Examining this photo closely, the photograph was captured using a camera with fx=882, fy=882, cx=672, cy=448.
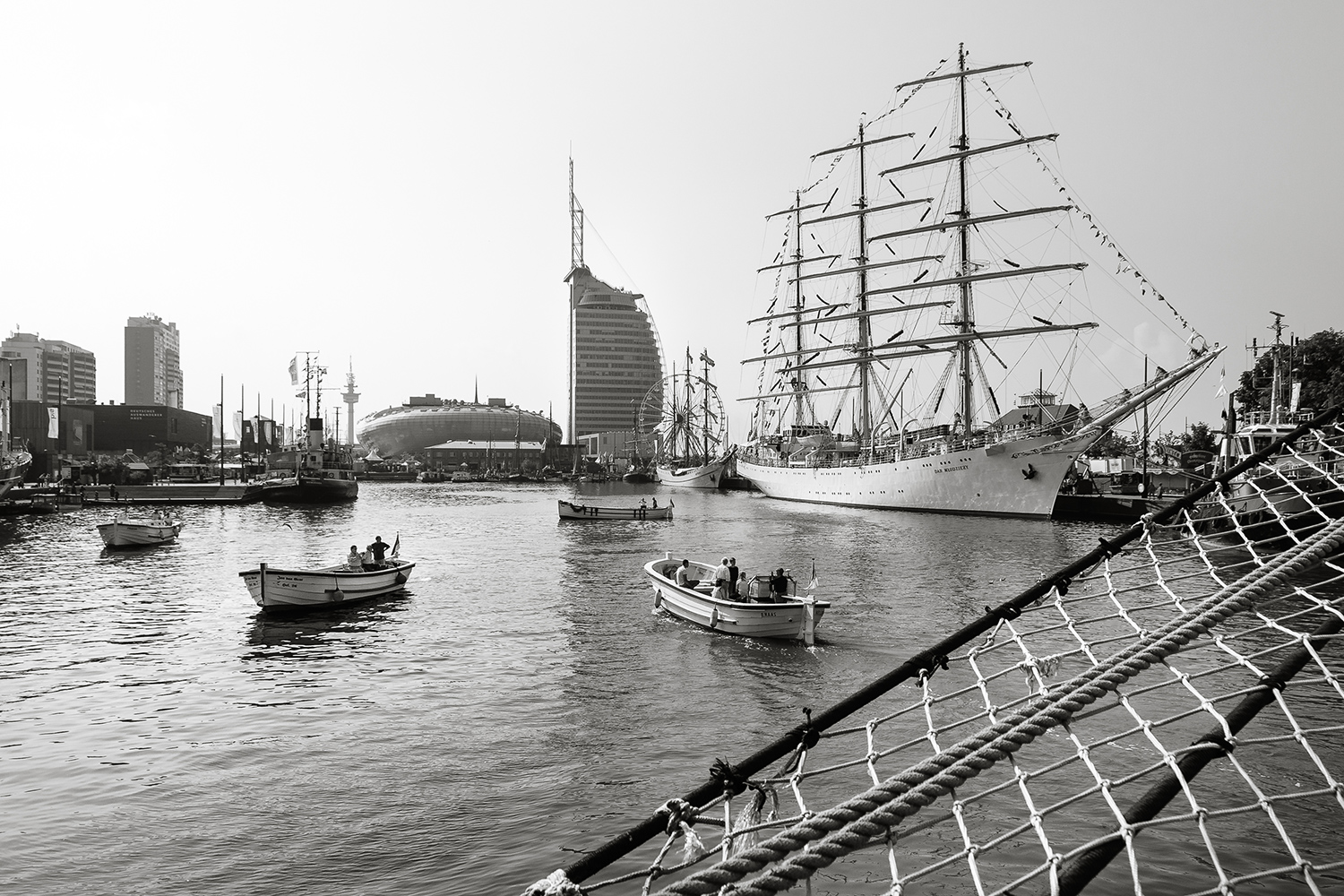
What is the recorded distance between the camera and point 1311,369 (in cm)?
7088

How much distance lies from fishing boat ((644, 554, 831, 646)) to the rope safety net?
4.29 m

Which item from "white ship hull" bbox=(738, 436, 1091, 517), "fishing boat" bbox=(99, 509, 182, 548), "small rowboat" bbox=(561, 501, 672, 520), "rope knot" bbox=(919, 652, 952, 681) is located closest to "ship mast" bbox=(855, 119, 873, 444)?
"white ship hull" bbox=(738, 436, 1091, 517)

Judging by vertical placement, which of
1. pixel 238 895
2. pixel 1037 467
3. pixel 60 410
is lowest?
pixel 238 895

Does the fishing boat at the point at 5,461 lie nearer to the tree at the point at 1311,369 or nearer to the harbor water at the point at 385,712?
the harbor water at the point at 385,712

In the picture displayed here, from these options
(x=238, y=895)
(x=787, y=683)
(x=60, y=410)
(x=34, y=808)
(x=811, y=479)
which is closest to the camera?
(x=238, y=895)

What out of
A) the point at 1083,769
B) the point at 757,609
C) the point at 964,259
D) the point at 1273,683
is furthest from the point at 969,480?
the point at 1273,683

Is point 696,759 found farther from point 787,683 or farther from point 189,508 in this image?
point 189,508

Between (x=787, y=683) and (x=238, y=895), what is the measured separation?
12.1 m

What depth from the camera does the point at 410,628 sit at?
2716cm

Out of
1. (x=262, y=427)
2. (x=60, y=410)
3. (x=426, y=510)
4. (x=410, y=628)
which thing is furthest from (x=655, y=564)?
(x=60, y=410)

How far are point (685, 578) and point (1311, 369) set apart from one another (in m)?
67.6

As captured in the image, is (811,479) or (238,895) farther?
(811,479)

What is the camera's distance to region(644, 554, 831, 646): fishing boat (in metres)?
23.5

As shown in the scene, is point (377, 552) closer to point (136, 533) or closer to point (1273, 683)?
point (136, 533)
